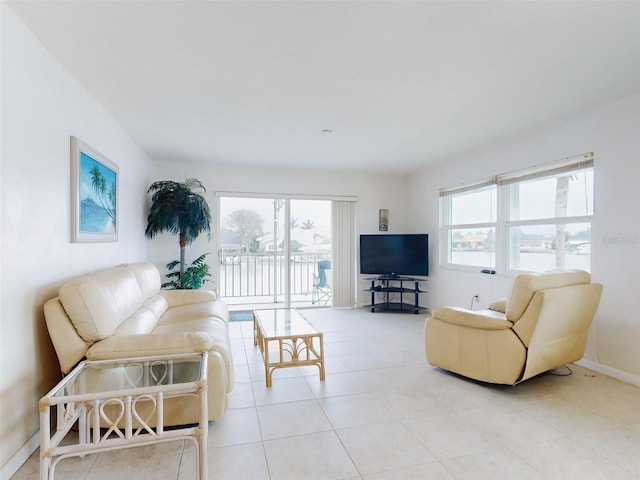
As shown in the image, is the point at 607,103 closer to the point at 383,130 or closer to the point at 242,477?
the point at 383,130

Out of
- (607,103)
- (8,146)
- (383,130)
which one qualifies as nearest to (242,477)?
(8,146)

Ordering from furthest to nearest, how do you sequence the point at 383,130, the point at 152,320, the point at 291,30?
1. the point at 383,130
2. the point at 152,320
3. the point at 291,30

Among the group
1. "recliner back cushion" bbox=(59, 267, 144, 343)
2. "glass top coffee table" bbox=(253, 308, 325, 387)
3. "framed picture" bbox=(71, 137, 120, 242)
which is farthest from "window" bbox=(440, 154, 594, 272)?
"framed picture" bbox=(71, 137, 120, 242)

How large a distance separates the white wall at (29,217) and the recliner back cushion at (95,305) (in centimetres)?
21

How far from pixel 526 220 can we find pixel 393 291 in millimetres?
2152

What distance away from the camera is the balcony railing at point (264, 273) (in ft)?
19.1

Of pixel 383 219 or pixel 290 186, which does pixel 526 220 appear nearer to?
pixel 383 219

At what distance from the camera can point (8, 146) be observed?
5.45 feet

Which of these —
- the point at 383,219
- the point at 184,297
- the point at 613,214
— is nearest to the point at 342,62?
the point at 613,214

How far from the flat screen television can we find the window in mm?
420

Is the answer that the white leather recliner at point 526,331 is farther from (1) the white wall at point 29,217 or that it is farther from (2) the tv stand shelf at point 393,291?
(1) the white wall at point 29,217

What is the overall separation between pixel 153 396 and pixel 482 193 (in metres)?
4.17

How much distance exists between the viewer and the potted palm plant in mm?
4277

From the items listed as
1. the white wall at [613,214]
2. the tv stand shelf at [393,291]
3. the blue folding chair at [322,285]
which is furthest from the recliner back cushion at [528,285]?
the blue folding chair at [322,285]
